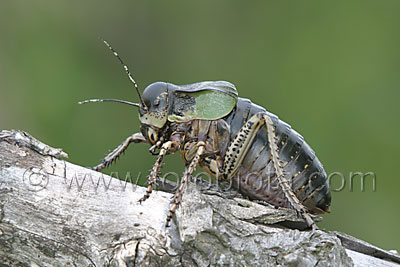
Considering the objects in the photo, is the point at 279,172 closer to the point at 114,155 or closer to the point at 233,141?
the point at 233,141

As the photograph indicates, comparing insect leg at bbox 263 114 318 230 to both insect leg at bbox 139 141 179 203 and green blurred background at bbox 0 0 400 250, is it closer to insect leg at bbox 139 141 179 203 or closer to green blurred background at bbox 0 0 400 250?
insect leg at bbox 139 141 179 203

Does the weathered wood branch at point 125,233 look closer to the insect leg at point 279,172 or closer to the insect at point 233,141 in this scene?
the insect leg at point 279,172

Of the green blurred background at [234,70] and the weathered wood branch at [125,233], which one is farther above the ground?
the green blurred background at [234,70]

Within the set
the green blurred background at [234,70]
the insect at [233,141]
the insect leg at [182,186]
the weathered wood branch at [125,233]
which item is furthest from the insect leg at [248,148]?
the green blurred background at [234,70]

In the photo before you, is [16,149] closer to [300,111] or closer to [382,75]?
[300,111]

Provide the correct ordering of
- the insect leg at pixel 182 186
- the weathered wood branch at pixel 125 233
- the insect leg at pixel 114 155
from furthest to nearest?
the insect leg at pixel 114 155 → the insect leg at pixel 182 186 → the weathered wood branch at pixel 125 233

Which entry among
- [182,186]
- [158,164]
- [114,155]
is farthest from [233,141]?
[114,155]

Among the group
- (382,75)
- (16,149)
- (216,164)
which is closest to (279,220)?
(216,164)

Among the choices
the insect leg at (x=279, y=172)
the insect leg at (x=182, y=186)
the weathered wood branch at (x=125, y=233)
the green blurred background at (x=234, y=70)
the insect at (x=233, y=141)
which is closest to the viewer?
the weathered wood branch at (x=125, y=233)

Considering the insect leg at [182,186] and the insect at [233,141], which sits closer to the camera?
the insect leg at [182,186]
